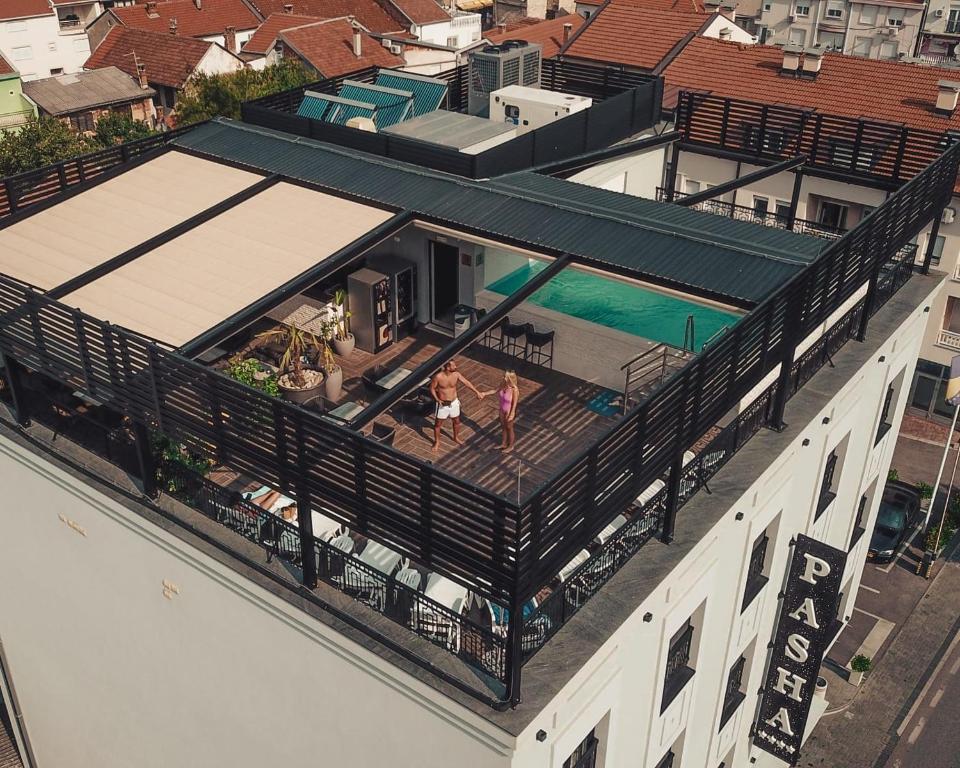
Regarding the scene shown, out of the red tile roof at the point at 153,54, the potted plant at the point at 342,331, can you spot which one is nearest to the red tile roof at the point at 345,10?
the red tile roof at the point at 153,54

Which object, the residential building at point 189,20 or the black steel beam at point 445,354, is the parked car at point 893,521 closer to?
the black steel beam at point 445,354

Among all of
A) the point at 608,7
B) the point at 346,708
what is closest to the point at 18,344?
the point at 346,708

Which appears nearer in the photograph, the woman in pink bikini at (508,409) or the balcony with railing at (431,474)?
the balcony with railing at (431,474)

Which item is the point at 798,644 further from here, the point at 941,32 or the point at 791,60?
the point at 941,32

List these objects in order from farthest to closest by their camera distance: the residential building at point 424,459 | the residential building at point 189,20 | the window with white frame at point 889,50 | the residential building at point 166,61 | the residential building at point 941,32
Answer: the window with white frame at point 889,50 → the residential building at point 941,32 → the residential building at point 189,20 → the residential building at point 166,61 → the residential building at point 424,459

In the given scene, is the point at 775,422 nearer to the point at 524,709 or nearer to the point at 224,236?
the point at 524,709

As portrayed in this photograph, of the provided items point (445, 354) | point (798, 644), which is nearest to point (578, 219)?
point (445, 354)
